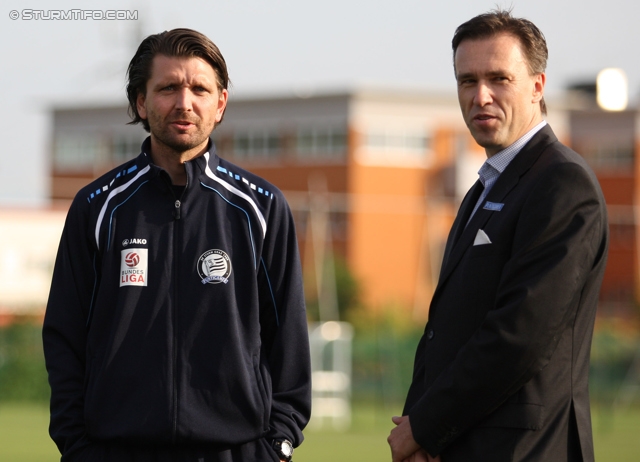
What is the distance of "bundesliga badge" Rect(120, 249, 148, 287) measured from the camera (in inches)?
149

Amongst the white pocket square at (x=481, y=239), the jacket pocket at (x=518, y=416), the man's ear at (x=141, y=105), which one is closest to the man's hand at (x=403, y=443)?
the jacket pocket at (x=518, y=416)

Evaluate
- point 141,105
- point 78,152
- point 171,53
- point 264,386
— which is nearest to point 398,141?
point 78,152

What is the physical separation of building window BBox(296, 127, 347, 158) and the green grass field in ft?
100

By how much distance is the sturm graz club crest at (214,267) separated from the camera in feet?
12.5

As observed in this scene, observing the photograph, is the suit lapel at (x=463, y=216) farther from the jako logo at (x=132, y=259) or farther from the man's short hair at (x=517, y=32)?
the jako logo at (x=132, y=259)

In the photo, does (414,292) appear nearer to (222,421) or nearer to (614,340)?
(614,340)

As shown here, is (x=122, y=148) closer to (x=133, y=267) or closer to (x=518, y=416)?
(x=133, y=267)

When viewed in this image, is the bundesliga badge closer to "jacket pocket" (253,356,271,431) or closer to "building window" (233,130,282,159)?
"jacket pocket" (253,356,271,431)

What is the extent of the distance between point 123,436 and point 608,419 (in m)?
20.8

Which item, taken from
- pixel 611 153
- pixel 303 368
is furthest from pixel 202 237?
pixel 611 153

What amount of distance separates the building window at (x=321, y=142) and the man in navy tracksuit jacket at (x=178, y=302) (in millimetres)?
51005

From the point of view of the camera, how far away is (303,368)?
398 cm

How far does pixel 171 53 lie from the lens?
12.8 feet

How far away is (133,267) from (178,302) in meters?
0.19
